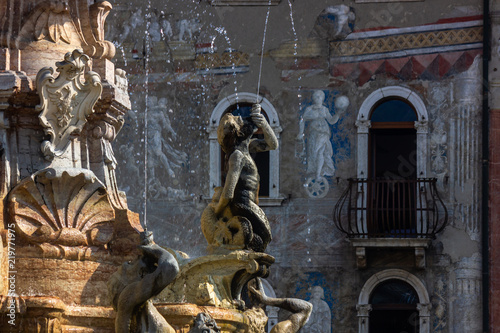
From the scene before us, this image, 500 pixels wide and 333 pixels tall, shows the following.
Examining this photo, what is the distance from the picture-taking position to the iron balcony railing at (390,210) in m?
29.0

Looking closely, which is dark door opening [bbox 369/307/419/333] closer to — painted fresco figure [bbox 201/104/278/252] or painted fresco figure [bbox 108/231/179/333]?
painted fresco figure [bbox 201/104/278/252]

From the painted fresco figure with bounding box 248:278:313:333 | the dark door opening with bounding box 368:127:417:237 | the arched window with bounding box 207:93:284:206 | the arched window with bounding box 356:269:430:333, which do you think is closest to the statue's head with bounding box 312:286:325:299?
the arched window with bounding box 356:269:430:333

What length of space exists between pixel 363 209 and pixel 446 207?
1.50 meters

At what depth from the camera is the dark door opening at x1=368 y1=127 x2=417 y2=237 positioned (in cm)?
2898

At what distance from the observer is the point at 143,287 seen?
46.4ft

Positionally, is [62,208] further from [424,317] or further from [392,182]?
[424,317]

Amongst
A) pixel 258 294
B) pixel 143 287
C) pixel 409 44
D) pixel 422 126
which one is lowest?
pixel 258 294

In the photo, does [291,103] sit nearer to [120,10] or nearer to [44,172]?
[120,10]

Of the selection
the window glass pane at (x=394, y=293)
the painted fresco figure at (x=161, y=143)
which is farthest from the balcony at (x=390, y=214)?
the painted fresco figure at (x=161, y=143)

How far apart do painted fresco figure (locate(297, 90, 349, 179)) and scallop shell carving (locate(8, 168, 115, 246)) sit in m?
13.8

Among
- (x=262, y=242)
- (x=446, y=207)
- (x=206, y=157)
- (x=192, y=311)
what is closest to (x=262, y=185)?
(x=206, y=157)

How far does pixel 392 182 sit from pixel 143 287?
15.3 metres

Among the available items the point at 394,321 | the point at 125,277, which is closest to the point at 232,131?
the point at 125,277

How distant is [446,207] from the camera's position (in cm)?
2947
